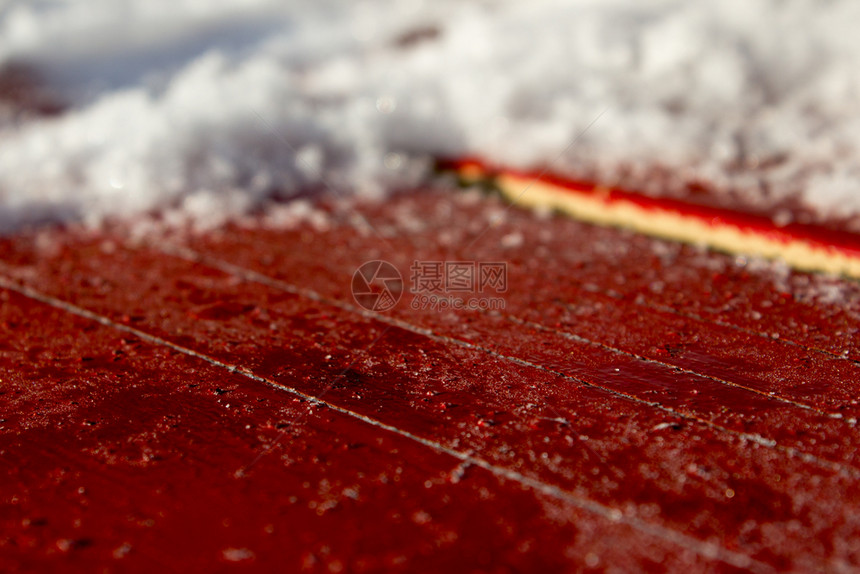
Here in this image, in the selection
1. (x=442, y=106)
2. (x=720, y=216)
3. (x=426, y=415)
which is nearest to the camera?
(x=426, y=415)

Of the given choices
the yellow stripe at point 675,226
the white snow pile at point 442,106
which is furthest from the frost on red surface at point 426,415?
the white snow pile at point 442,106

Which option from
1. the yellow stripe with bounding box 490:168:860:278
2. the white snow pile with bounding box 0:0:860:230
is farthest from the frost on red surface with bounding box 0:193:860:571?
the white snow pile with bounding box 0:0:860:230

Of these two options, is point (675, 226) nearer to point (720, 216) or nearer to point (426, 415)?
point (720, 216)

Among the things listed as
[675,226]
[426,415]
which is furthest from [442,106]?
[426,415]

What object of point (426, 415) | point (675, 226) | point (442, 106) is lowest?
point (426, 415)

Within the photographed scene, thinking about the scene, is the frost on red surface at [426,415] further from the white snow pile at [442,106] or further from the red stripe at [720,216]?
the white snow pile at [442,106]

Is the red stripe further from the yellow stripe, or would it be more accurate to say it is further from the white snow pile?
the white snow pile

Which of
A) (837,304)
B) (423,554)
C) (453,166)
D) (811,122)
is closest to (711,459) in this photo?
(423,554)
